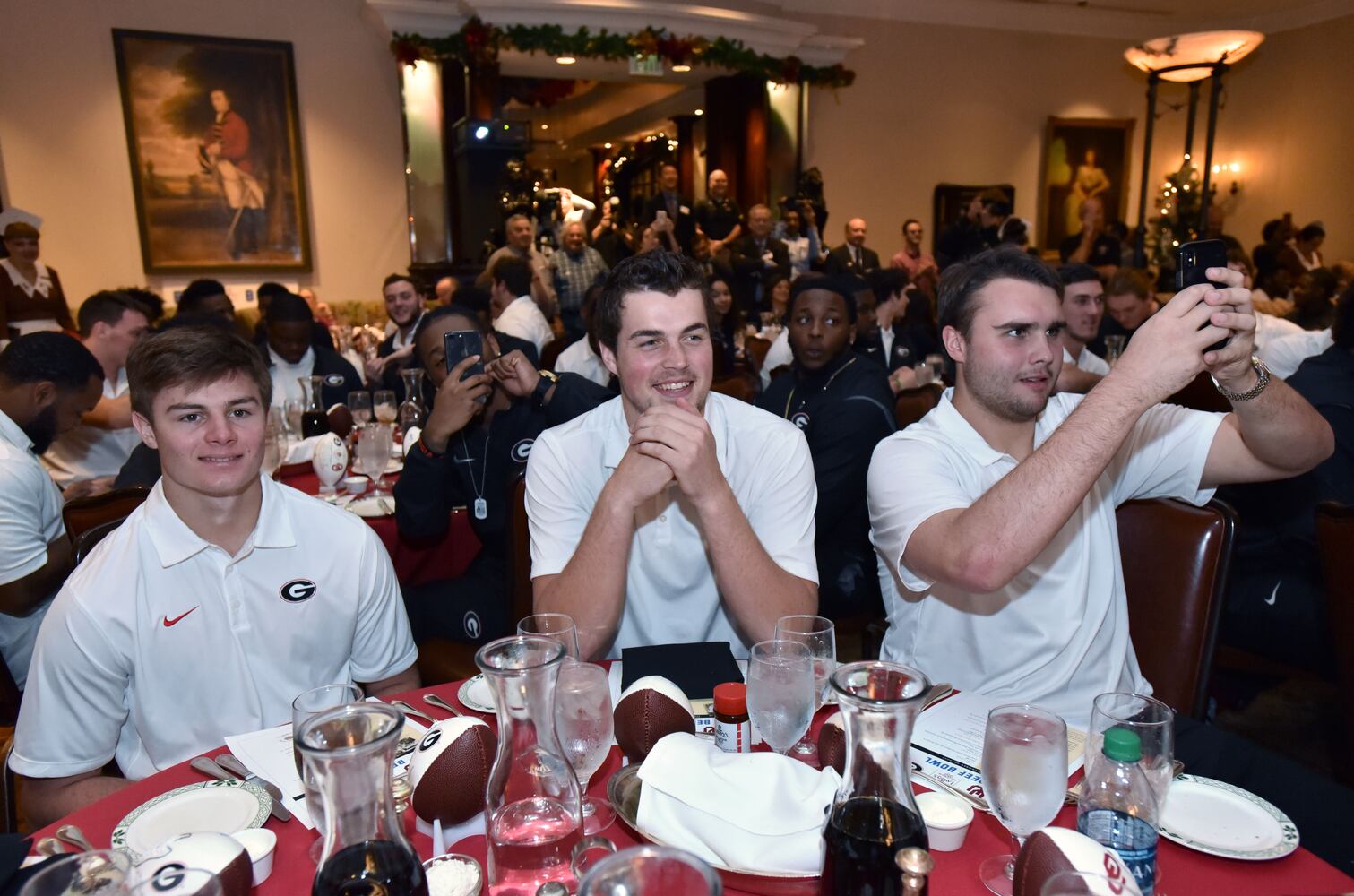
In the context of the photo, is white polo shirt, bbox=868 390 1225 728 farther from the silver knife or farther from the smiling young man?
the silver knife

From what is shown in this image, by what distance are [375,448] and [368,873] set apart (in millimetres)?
2349

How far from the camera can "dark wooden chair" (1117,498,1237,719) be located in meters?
1.75

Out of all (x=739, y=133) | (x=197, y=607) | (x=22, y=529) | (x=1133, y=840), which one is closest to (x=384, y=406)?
(x=22, y=529)

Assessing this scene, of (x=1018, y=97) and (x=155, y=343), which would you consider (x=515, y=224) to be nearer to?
(x=155, y=343)

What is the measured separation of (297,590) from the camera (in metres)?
1.68

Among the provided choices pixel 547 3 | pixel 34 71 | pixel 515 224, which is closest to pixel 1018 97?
pixel 547 3

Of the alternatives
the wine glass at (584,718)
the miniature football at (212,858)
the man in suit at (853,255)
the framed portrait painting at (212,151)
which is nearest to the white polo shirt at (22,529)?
the miniature football at (212,858)

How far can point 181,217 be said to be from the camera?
8.40m

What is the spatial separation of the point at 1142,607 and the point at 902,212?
10426 mm

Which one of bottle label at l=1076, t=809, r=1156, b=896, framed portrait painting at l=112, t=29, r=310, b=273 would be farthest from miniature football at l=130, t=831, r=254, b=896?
framed portrait painting at l=112, t=29, r=310, b=273

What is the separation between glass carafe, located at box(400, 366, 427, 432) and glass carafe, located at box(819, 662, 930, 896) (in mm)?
3035

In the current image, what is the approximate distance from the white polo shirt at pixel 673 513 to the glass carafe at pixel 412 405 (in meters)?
1.81

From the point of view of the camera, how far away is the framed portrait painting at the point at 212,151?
8.11m

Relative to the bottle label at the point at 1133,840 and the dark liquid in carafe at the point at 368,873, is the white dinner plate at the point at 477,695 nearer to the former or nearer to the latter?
the dark liquid in carafe at the point at 368,873
